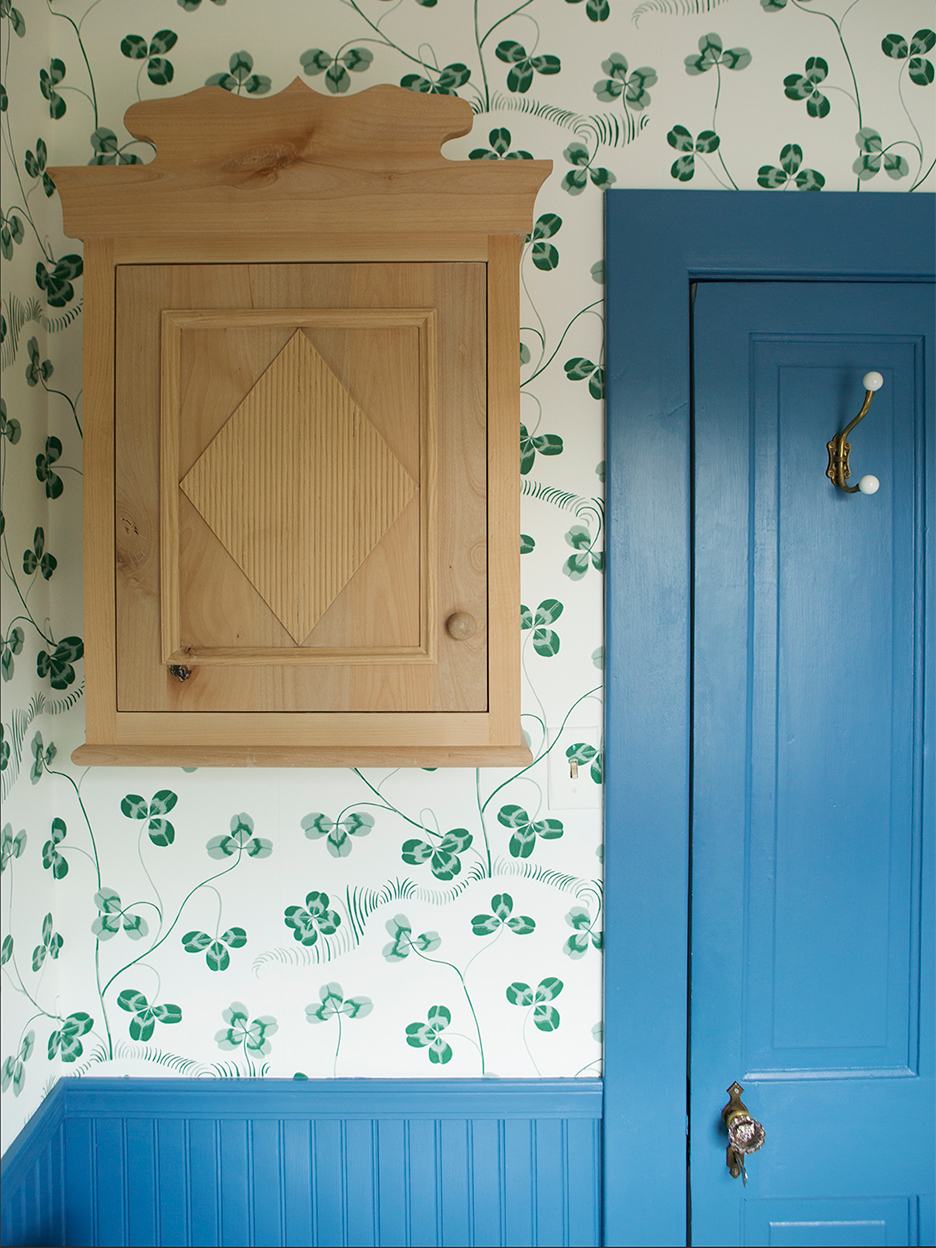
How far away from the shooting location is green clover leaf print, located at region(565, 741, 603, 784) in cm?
112

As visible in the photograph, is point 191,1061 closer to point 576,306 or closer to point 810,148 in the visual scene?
point 576,306

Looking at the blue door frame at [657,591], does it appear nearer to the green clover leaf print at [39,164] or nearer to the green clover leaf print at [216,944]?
the green clover leaf print at [216,944]

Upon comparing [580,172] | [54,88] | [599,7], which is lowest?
[580,172]

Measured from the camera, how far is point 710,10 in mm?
1089

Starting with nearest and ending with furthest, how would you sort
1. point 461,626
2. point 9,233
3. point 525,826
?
point 461,626, point 9,233, point 525,826

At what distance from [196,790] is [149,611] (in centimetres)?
38

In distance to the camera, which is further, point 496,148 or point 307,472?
point 496,148

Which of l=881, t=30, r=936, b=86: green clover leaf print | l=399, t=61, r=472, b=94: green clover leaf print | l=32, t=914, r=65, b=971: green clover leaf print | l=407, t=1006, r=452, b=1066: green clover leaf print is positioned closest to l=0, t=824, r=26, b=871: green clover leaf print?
l=32, t=914, r=65, b=971: green clover leaf print

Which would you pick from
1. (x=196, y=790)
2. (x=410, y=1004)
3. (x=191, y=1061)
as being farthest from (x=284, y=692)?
(x=191, y=1061)

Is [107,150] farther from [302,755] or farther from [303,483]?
[302,755]

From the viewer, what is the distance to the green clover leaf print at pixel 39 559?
1071 millimetres

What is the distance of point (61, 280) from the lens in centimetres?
110

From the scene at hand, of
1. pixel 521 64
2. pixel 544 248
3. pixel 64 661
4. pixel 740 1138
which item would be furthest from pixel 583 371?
pixel 740 1138

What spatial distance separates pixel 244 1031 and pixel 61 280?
1.16m
